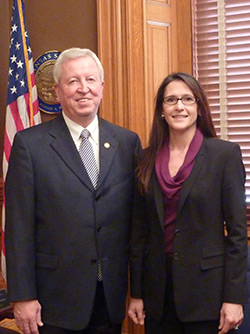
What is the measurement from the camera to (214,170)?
1.74m

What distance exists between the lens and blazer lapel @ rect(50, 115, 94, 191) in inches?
74.4

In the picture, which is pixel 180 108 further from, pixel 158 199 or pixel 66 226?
pixel 66 226

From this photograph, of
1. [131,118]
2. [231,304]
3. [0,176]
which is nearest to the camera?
[231,304]

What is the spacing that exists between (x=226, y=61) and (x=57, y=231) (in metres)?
1.81

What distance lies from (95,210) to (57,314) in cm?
43

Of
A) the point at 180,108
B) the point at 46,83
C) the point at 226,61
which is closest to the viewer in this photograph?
the point at 180,108

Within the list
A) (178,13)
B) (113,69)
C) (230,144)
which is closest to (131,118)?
(113,69)

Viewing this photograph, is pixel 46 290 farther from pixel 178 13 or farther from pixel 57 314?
pixel 178 13

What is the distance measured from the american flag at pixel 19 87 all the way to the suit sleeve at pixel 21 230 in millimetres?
1197

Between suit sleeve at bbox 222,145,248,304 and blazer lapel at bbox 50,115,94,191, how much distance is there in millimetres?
540

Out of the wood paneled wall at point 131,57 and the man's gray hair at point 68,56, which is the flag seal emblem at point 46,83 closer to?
the wood paneled wall at point 131,57

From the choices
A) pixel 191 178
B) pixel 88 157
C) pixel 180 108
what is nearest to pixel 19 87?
pixel 88 157

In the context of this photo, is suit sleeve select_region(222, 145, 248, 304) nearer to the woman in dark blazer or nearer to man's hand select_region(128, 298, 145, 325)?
the woman in dark blazer

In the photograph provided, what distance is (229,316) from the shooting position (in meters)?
1.68
